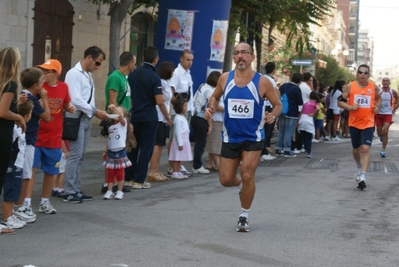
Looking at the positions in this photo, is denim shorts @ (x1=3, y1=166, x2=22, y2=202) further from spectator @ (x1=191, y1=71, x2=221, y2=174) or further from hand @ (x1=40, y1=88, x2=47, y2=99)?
spectator @ (x1=191, y1=71, x2=221, y2=174)

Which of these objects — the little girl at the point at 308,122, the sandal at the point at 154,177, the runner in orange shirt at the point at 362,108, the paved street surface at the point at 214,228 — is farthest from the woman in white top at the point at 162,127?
the little girl at the point at 308,122

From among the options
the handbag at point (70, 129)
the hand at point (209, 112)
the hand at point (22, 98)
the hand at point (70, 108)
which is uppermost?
the hand at point (22, 98)

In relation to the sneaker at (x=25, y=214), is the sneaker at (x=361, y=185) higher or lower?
higher

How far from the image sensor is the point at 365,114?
1329 centimetres

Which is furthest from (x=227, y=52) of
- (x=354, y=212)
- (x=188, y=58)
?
(x=354, y=212)

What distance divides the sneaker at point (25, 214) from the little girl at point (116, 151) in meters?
2.00

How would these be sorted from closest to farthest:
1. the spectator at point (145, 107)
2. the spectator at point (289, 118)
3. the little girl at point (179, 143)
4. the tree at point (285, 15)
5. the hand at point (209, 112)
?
the hand at point (209, 112) < the spectator at point (145, 107) < the little girl at point (179, 143) < the spectator at point (289, 118) < the tree at point (285, 15)

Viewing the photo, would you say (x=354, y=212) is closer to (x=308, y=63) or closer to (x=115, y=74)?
(x=115, y=74)

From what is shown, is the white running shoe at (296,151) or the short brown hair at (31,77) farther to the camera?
the white running shoe at (296,151)

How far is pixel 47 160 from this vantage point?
31.3 feet

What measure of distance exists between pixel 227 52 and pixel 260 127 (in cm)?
1852

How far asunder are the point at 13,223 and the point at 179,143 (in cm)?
546

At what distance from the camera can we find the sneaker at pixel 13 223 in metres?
8.42

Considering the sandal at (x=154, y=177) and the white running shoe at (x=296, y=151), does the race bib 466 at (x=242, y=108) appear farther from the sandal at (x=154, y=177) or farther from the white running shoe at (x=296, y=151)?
the white running shoe at (x=296, y=151)
